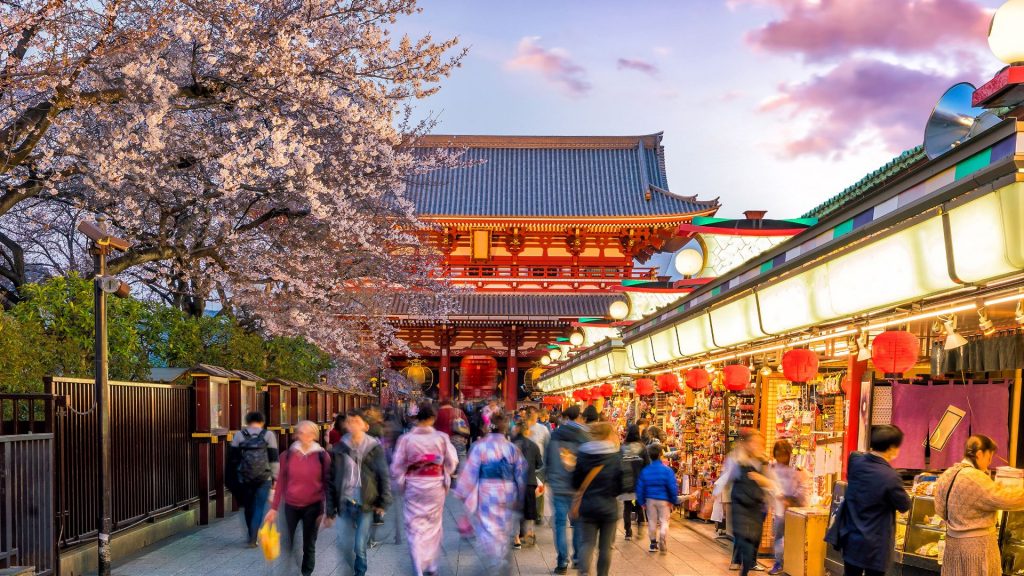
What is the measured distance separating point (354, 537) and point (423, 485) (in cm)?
123

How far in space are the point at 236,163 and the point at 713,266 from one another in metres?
7.32

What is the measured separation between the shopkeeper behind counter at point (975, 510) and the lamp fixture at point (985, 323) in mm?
952

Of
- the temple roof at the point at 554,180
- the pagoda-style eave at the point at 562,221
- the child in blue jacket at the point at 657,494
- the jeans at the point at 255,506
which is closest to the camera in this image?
the jeans at the point at 255,506

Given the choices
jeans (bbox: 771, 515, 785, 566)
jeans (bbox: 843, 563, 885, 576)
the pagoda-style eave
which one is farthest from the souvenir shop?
the pagoda-style eave

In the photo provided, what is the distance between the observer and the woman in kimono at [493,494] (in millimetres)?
8977

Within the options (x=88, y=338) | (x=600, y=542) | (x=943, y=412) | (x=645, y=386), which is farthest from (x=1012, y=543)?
(x=645, y=386)

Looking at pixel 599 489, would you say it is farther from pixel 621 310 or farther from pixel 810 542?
pixel 621 310

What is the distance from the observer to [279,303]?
2144 cm

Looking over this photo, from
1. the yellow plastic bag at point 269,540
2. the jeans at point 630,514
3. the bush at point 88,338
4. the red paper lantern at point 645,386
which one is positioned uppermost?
the bush at point 88,338

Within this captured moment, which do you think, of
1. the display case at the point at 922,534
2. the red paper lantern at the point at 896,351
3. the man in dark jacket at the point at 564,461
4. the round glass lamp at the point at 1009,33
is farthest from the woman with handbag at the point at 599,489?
the round glass lamp at the point at 1009,33

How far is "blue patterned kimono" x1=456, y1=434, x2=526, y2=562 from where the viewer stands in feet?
29.5

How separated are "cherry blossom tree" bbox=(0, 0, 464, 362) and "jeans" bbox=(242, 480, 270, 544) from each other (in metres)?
4.35

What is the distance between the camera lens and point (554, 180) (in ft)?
148

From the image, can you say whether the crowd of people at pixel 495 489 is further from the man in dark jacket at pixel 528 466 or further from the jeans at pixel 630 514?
the jeans at pixel 630 514
